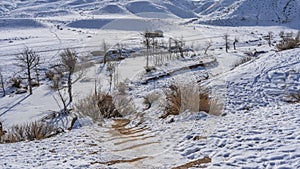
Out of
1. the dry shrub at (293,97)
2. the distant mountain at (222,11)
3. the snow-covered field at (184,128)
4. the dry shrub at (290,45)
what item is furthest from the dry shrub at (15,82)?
the distant mountain at (222,11)

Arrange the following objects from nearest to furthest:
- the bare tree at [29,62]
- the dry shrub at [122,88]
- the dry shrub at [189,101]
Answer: the dry shrub at [189,101] < the dry shrub at [122,88] < the bare tree at [29,62]

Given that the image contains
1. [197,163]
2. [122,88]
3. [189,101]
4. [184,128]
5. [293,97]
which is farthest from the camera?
[122,88]

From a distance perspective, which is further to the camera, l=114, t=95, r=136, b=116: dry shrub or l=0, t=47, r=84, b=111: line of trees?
l=0, t=47, r=84, b=111: line of trees

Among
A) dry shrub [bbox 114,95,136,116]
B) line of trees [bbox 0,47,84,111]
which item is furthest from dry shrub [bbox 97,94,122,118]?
line of trees [bbox 0,47,84,111]

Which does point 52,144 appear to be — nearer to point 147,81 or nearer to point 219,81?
point 219,81

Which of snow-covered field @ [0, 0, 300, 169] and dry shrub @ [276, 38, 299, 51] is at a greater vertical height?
dry shrub @ [276, 38, 299, 51]

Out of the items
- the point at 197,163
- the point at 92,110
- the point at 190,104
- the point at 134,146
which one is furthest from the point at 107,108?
the point at 197,163

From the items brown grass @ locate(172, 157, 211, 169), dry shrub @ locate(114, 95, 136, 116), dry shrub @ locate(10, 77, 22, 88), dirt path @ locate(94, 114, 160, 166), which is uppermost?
brown grass @ locate(172, 157, 211, 169)

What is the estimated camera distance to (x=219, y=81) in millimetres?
15445

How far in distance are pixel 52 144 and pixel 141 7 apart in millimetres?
111460

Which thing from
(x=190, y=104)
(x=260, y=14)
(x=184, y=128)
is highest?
(x=260, y=14)

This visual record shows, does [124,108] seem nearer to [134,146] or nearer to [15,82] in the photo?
[134,146]

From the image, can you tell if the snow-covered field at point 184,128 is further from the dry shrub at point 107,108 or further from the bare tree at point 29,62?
the bare tree at point 29,62

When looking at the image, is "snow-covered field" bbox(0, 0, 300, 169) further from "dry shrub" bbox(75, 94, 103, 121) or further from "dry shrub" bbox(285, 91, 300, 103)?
"dry shrub" bbox(75, 94, 103, 121)
